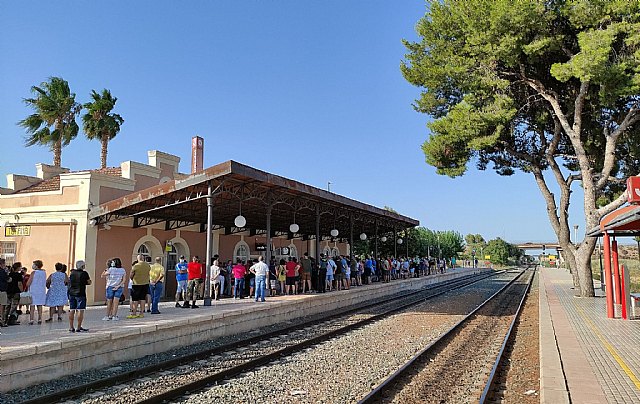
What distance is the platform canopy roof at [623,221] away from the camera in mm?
9462

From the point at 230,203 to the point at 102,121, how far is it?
14847 millimetres

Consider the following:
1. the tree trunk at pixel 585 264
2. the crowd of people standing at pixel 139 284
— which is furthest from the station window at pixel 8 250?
the tree trunk at pixel 585 264

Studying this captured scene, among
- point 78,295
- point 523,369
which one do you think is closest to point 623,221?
point 523,369

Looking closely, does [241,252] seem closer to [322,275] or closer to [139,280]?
[322,275]

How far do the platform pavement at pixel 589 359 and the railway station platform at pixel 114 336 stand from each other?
6.89 meters

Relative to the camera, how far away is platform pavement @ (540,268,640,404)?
568cm

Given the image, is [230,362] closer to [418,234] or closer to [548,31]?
[548,31]

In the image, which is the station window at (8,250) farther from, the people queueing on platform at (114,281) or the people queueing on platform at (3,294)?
the people queueing on platform at (114,281)

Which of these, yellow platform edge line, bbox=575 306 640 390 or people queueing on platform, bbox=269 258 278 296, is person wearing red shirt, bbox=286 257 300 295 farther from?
yellow platform edge line, bbox=575 306 640 390

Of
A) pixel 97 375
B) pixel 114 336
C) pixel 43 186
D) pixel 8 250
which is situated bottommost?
pixel 97 375

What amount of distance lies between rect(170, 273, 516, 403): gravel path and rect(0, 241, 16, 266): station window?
1258cm

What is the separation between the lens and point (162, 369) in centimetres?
783

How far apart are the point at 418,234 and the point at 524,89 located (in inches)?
1197

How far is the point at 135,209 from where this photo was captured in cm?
1565
